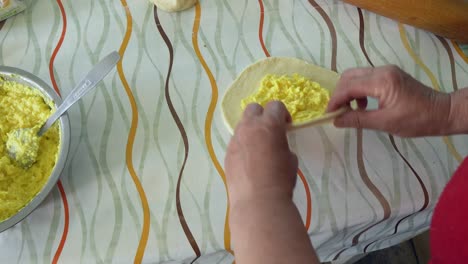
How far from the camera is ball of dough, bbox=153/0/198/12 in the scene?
0.87 meters

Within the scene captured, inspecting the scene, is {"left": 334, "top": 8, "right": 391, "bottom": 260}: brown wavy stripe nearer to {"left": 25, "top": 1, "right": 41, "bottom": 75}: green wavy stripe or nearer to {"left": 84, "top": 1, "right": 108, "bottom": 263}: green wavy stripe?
{"left": 84, "top": 1, "right": 108, "bottom": 263}: green wavy stripe

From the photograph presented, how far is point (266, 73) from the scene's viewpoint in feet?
2.63

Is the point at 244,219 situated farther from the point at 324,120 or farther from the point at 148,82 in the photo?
the point at 148,82

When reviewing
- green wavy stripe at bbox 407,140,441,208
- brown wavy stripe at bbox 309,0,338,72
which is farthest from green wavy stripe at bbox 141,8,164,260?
green wavy stripe at bbox 407,140,441,208

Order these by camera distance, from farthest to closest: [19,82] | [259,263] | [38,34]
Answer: [38,34]
[19,82]
[259,263]

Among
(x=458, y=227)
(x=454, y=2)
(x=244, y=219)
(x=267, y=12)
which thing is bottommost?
(x=458, y=227)

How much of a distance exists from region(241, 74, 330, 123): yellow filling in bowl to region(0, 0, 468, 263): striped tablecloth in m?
0.05

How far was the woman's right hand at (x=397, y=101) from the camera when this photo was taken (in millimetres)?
606

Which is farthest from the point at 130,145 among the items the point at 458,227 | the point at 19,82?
the point at 458,227

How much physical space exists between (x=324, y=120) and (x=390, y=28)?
415 millimetres

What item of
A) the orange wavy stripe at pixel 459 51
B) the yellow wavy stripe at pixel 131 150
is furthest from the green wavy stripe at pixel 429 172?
the yellow wavy stripe at pixel 131 150

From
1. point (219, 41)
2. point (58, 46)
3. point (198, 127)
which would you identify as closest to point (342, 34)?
point (219, 41)

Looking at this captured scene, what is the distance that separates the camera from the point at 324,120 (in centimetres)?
59

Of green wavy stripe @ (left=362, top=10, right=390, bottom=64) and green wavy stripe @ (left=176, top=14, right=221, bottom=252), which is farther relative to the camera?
green wavy stripe @ (left=362, top=10, right=390, bottom=64)
